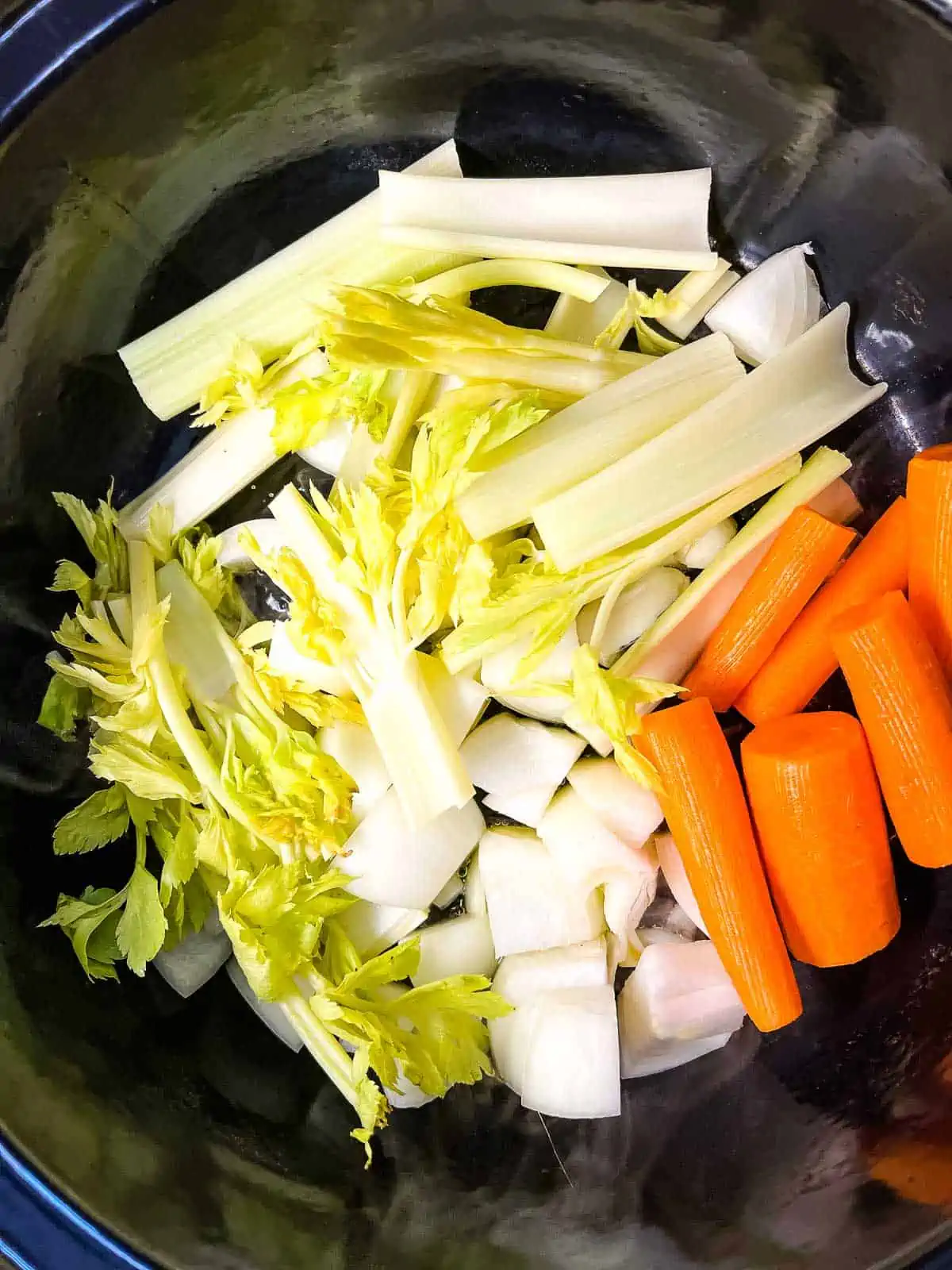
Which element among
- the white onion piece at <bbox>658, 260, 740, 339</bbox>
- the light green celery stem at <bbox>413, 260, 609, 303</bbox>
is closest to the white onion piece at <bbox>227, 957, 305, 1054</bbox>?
the light green celery stem at <bbox>413, 260, 609, 303</bbox>

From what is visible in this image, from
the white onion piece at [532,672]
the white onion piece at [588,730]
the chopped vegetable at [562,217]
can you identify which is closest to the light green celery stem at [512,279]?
the chopped vegetable at [562,217]

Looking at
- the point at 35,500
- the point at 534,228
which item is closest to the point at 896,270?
the point at 534,228

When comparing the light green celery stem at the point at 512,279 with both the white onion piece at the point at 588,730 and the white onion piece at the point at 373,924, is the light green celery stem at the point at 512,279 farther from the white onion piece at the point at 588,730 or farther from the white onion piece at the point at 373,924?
the white onion piece at the point at 373,924

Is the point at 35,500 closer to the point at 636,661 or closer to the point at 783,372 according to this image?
the point at 636,661

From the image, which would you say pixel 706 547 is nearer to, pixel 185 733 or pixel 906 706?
pixel 906 706

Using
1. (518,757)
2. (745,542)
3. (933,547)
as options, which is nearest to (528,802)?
(518,757)

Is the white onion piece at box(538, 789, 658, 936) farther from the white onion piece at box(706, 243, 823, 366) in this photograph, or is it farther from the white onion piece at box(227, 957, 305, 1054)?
the white onion piece at box(706, 243, 823, 366)
